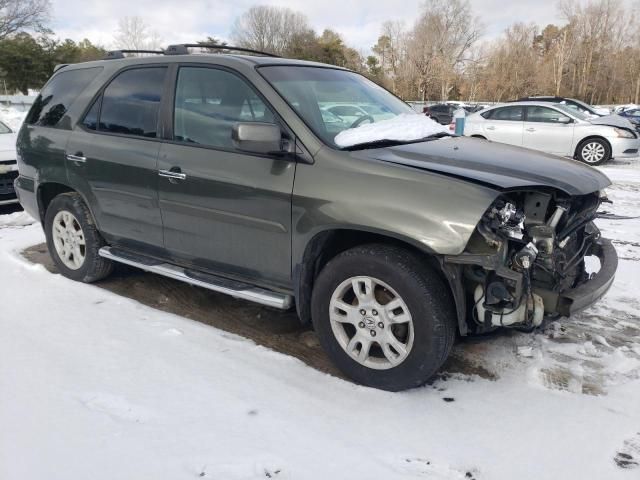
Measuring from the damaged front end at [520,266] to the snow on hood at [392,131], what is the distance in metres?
0.86

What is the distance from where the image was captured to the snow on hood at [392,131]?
121 inches

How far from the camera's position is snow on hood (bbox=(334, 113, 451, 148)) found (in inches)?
121

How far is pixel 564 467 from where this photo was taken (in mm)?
2273

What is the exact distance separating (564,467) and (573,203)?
58.6 inches

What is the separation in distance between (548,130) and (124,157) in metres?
11.1

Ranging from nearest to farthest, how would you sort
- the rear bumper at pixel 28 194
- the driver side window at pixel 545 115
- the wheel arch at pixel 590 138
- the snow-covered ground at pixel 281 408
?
the snow-covered ground at pixel 281 408 < the rear bumper at pixel 28 194 < the wheel arch at pixel 590 138 < the driver side window at pixel 545 115

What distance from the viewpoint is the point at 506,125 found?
41.4 feet

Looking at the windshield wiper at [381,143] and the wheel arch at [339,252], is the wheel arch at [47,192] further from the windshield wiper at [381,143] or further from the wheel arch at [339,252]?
the windshield wiper at [381,143]

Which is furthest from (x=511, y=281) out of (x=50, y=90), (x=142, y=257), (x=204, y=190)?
(x=50, y=90)

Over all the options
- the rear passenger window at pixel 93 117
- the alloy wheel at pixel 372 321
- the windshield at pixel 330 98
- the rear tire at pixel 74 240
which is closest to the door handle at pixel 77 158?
the rear passenger window at pixel 93 117

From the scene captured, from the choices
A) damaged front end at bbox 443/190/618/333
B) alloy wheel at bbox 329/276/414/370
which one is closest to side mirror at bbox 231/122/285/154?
alloy wheel at bbox 329/276/414/370

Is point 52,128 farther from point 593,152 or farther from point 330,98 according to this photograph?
point 593,152

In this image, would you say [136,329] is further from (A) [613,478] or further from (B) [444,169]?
(A) [613,478]

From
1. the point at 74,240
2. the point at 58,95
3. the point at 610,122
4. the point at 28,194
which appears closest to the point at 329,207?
the point at 74,240
